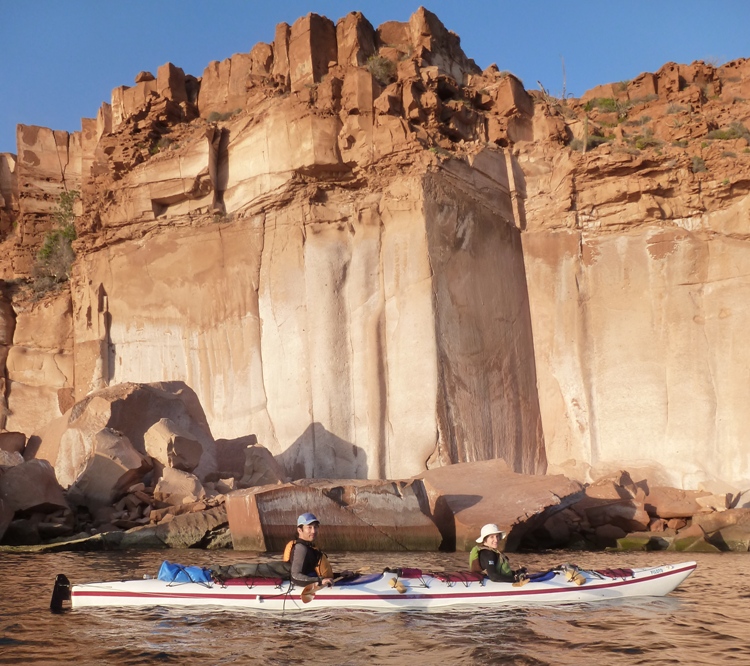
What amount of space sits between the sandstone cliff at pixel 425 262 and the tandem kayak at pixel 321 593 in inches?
316

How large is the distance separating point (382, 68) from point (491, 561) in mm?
14190

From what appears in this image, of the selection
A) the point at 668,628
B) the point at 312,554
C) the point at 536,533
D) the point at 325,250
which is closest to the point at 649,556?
the point at 536,533

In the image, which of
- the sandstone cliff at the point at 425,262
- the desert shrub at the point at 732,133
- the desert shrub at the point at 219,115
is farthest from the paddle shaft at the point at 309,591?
the desert shrub at the point at 219,115

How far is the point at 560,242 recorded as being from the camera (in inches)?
760

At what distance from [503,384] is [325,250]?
4.58 metres

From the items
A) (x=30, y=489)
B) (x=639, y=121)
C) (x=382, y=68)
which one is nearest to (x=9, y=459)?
(x=30, y=489)

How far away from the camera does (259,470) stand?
15.6m

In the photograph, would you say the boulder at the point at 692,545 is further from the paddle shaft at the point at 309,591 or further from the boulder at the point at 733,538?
the paddle shaft at the point at 309,591

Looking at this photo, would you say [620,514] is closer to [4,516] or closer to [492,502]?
[492,502]

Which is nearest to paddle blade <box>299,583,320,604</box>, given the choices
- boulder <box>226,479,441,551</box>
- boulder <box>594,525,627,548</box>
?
boulder <box>226,479,441,551</box>

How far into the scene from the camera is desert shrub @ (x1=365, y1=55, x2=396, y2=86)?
20078 millimetres

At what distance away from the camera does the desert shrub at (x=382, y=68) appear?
65.9 feet

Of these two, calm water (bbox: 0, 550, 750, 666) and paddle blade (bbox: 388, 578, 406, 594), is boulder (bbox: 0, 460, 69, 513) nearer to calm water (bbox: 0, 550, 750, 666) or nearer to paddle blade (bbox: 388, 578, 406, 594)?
calm water (bbox: 0, 550, 750, 666)

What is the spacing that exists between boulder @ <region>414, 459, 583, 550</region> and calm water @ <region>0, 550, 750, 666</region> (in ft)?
10.3
